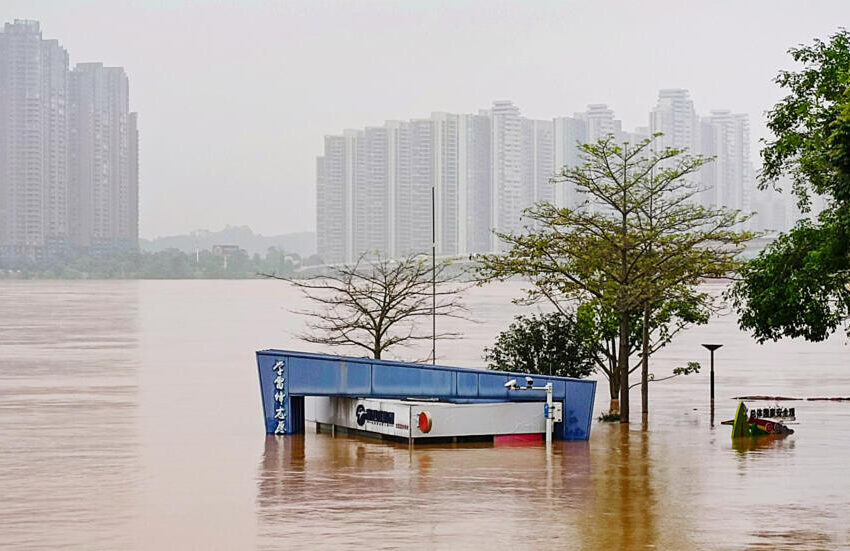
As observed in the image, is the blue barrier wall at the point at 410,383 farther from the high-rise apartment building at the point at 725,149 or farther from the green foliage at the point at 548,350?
the high-rise apartment building at the point at 725,149

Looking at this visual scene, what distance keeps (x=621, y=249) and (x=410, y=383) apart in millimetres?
6625

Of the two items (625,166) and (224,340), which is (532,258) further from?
(224,340)

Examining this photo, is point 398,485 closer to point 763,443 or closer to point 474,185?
point 763,443

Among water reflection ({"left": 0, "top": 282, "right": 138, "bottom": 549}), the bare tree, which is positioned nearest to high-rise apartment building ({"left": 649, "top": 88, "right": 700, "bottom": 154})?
water reflection ({"left": 0, "top": 282, "right": 138, "bottom": 549})

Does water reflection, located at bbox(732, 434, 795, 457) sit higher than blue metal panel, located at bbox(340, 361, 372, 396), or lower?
lower

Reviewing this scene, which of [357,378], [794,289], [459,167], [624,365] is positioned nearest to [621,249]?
[624,365]

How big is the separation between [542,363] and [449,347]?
47.8 m

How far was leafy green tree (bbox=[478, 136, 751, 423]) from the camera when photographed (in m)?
29.8

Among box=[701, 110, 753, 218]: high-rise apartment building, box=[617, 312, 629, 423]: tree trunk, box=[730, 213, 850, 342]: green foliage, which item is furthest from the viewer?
box=[701, 110, 753, 218]: high-rise apartment building

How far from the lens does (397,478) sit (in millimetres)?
20000

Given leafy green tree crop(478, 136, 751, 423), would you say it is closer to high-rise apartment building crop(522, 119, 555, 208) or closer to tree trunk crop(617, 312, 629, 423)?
tree trunk crop(617, 312, 629, 423)

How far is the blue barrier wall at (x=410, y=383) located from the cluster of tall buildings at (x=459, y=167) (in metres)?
102

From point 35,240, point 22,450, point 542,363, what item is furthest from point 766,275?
point 35,240

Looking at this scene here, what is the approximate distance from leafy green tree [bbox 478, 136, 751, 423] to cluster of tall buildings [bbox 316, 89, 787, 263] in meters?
96.7
